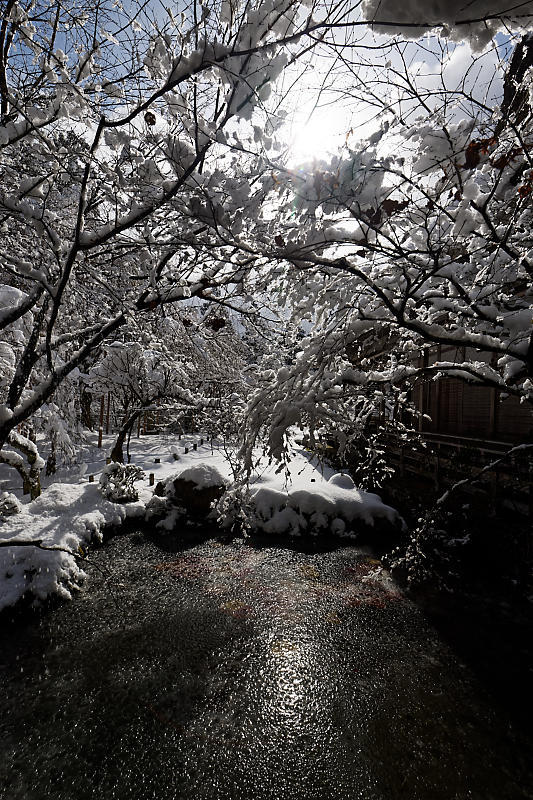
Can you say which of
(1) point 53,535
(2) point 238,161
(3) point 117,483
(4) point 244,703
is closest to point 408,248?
(2) point 238,161

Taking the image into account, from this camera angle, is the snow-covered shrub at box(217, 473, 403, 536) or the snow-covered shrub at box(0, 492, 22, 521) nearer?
the snow-covered shrub at box(0, 492, 22, 521)

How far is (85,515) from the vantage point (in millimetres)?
10672

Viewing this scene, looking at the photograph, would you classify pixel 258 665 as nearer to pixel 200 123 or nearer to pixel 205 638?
pixel 205 638

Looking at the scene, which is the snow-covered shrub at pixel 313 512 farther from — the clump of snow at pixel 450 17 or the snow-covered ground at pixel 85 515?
the clump of snow at pixel 450 17

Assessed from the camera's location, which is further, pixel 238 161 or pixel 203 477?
pixel 203 477

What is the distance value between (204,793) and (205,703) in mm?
1250

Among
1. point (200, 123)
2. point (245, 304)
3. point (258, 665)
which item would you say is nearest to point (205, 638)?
point (258, 665)

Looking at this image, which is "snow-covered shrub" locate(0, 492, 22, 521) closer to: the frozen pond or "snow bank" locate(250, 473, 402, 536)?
the frozen pond

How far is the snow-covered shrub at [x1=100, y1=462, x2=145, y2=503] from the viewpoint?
11930 millimetres

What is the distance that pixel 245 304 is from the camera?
16.4ft

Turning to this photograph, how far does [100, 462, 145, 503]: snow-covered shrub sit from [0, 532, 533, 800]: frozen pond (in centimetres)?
388

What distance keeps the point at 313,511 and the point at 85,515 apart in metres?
7.32

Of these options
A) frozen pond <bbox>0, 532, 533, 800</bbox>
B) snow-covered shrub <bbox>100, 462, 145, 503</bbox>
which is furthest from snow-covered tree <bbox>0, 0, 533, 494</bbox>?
snow-covered shrub <bbox>100, 462, 145, 503</bbox>

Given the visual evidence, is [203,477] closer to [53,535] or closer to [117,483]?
[117,483]
